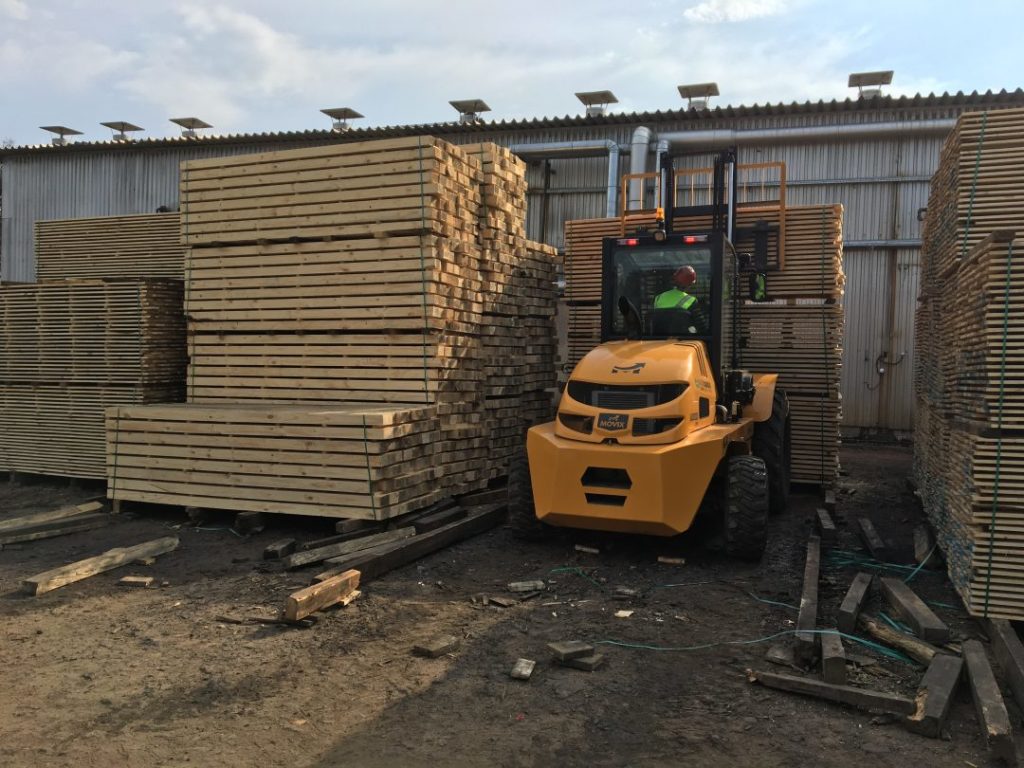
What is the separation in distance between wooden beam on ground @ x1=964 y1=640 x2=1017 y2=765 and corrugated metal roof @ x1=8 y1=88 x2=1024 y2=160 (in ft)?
44.6

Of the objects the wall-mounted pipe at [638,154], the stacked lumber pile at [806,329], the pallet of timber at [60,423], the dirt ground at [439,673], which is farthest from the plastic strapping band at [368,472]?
the wall-mounted pipe at [638,154]

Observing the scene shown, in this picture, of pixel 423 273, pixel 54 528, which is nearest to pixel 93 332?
pixel 54 528

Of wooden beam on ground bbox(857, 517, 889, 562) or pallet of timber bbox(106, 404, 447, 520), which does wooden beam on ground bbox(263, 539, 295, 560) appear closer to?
pallet of timber bbox(106, 404, 447, 520)

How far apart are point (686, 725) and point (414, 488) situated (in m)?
4.25

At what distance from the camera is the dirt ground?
11.5 feet

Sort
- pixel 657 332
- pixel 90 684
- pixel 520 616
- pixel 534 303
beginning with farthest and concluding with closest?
1. pixel 534 303
2. pixel 657 332
3. pixel 520 616
4. pixel 90 684

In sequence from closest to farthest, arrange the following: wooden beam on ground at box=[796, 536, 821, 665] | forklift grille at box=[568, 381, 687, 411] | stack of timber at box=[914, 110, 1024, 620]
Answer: wooden beam on ground at box=[796, 536, 821, 665]
stack of timber at box=[914, 110, 1024, 620]
forklift grille at box=[568, 381, 687, 411]

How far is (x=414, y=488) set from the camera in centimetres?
755

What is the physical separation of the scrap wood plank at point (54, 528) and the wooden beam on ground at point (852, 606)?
710cm

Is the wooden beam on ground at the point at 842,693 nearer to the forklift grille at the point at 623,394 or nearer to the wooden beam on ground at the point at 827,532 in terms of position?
the forklift grille at the point at 623,394

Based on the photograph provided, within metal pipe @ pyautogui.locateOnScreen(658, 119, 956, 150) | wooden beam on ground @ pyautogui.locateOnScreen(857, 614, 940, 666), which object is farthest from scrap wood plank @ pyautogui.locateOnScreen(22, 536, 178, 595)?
metal pipe @ pyautogui.locateOnScreen(658, 119, 956, 150)

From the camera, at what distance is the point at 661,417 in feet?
20.9

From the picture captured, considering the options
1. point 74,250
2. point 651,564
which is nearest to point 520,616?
point 651,564

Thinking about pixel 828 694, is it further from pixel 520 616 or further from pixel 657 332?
pixel 657 332
